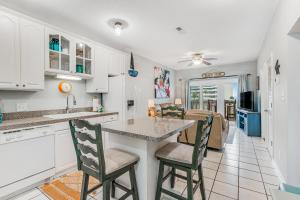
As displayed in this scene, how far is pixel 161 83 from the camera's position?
6.43m

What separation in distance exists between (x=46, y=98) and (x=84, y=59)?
1.01m

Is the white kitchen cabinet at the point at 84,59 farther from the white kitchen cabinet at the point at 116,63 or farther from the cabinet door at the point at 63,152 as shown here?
the cabinet door at the point at 63,152

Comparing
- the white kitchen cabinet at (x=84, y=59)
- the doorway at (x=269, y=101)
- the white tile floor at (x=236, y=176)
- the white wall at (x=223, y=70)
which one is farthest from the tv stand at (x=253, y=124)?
the white kitchen cabinet at (x=84, y=59)

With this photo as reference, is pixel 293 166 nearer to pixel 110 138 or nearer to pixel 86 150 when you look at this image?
pixel 110 138

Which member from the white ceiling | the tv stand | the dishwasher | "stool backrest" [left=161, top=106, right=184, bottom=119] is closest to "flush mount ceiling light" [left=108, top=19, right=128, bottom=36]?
the white ceiling

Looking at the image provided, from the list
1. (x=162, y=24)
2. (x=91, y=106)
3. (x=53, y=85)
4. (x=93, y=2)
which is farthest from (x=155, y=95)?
(x=93, y=2)

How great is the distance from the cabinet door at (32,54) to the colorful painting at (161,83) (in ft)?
13.4

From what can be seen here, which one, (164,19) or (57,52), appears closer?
(57,52)

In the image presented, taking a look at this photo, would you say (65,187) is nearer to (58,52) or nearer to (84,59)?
(58,52)

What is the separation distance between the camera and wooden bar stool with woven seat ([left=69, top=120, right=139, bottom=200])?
1195 mm

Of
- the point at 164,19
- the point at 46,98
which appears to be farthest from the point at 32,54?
the point at 164,19

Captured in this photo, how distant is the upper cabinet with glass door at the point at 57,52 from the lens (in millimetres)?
2521

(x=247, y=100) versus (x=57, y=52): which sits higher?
(x=57, y=52)

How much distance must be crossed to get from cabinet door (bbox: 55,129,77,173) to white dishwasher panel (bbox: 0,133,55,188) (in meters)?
0.08
